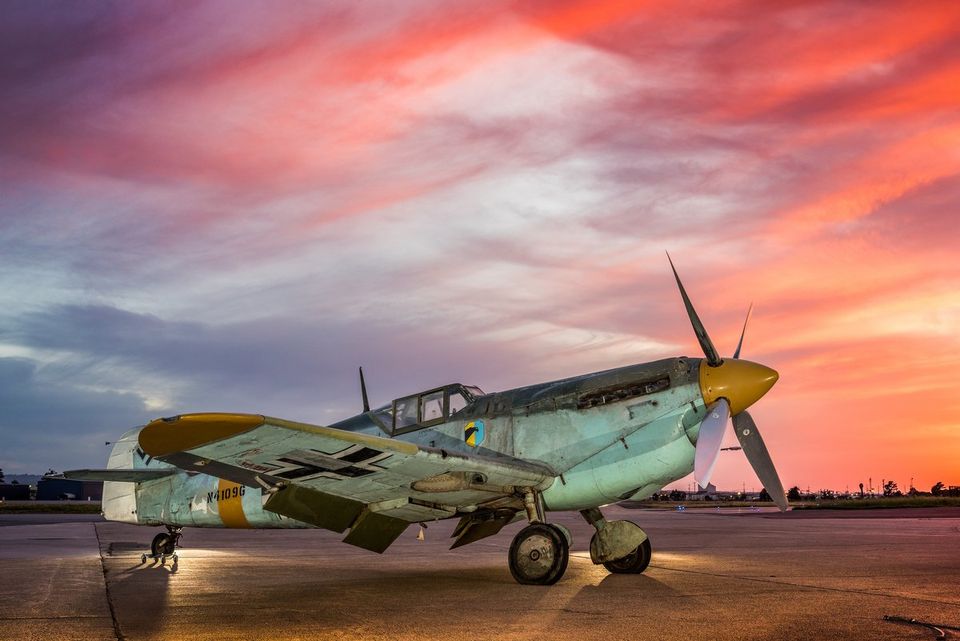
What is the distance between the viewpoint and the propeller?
9641 millimetres

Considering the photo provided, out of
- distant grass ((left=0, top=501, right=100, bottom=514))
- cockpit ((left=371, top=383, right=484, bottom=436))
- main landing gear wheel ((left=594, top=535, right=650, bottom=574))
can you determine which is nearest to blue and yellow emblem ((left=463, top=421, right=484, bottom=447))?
cockpit ((left=371, top=383, right=484, bottom=436))

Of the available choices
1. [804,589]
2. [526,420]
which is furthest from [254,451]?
[804,589]

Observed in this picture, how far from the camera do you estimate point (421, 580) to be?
10188 millimetres

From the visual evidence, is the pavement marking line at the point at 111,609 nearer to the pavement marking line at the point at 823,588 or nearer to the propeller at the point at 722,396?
the propeller at the point at 722,396

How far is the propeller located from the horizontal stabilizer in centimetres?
814

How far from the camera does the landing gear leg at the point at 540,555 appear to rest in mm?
9430

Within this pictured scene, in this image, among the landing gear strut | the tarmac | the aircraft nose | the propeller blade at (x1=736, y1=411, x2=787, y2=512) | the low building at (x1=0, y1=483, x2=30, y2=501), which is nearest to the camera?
the tarmac

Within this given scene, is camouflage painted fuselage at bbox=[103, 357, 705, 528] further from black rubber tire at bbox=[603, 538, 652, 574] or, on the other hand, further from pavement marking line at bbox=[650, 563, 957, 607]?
pavement marking line at bbox=[650, 563, 957, 607]

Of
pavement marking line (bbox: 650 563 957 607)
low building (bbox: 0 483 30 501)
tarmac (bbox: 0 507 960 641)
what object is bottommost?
pavement marking line (bbox: 650 563 957 607)

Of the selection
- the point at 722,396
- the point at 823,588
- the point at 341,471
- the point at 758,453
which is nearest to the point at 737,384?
the point at 722,396

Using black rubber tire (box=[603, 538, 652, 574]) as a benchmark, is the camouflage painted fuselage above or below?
above

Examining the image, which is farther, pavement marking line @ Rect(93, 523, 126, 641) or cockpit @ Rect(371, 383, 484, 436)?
cockpit @ Rect(371, 383, 484, 436)

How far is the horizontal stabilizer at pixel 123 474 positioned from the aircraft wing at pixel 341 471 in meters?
3.83

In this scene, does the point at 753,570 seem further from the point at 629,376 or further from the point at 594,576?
the point at 629,376
